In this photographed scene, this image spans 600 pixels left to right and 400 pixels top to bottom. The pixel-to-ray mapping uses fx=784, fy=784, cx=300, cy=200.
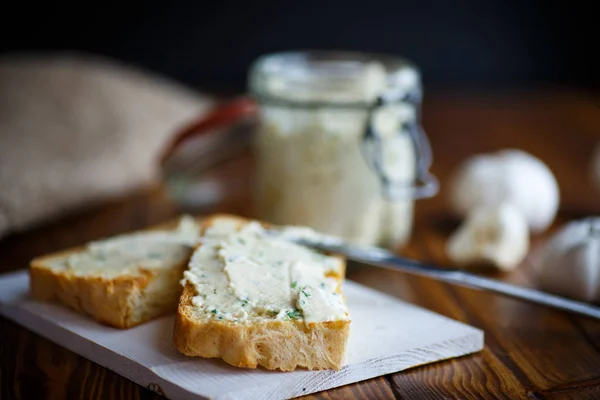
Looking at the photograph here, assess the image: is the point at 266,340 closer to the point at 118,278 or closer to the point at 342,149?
the point at 118,278

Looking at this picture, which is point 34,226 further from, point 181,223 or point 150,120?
point 150,120

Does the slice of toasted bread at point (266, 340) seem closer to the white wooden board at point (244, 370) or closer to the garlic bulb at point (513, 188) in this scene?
the white wooden board at point (244, 370)

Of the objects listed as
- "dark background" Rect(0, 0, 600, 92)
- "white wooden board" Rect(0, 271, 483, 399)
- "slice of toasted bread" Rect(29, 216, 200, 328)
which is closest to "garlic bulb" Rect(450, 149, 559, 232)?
"white wooden board" Rect(0, 271, 483, 399)

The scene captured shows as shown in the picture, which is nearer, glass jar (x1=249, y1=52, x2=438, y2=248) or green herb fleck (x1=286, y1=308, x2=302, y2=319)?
green herb fleck (x1=286, y1=308, x2=302, y2=319)

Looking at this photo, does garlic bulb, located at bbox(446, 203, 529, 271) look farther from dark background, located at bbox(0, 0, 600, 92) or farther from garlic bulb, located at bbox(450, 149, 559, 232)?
dark background, located at bbox(0, 0, 600, 92)

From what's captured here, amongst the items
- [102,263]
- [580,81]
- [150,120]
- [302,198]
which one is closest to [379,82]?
[302,198]

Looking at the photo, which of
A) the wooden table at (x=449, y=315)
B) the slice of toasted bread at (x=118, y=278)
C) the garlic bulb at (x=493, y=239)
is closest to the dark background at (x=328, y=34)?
the wooden table at (x=449, y=315)

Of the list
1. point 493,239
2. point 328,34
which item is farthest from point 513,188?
point 328,34
